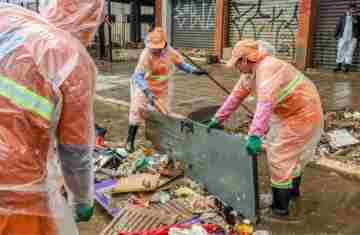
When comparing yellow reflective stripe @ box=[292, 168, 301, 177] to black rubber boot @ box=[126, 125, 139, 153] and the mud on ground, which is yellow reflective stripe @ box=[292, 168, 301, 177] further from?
black rubber boot @ box=[126, 125, 139, 153]

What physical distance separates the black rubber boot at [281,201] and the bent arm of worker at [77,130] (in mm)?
2065

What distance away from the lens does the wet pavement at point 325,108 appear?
330cm

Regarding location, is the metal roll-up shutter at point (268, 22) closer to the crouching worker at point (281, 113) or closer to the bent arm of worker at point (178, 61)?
the bent arm of worker at point (178, 61)

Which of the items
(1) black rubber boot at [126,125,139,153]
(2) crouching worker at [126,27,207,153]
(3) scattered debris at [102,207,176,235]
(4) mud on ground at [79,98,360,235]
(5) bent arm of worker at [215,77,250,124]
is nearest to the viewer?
(3) scattered debris at [102,207,176,235]

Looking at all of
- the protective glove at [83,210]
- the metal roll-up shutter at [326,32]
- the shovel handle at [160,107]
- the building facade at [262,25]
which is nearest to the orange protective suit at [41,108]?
the protective glove at [83,210]

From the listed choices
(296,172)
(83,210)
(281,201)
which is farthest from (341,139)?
(83,210)

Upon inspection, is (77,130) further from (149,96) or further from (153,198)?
(149,96)

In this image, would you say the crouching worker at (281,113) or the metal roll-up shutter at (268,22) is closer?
the crouching worker at (281,113)

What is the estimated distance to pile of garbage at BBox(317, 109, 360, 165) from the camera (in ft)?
15.0

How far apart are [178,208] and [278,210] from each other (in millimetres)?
888

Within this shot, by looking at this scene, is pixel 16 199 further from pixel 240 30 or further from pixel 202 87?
pixel 240 30

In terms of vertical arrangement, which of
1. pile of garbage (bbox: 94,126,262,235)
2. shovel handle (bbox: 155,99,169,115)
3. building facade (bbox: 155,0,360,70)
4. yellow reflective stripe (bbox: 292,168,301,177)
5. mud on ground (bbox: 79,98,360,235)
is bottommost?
mud on ground (bbox: 79,98,360,235)

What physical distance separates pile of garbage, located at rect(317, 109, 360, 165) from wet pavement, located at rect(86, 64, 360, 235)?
1.24ft

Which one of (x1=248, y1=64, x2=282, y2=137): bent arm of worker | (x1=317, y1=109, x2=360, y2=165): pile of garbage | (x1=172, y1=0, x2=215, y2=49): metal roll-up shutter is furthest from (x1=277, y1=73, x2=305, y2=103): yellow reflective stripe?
(x1=172, y1=0, x2=215, y2=49): metal roll-up shutter
